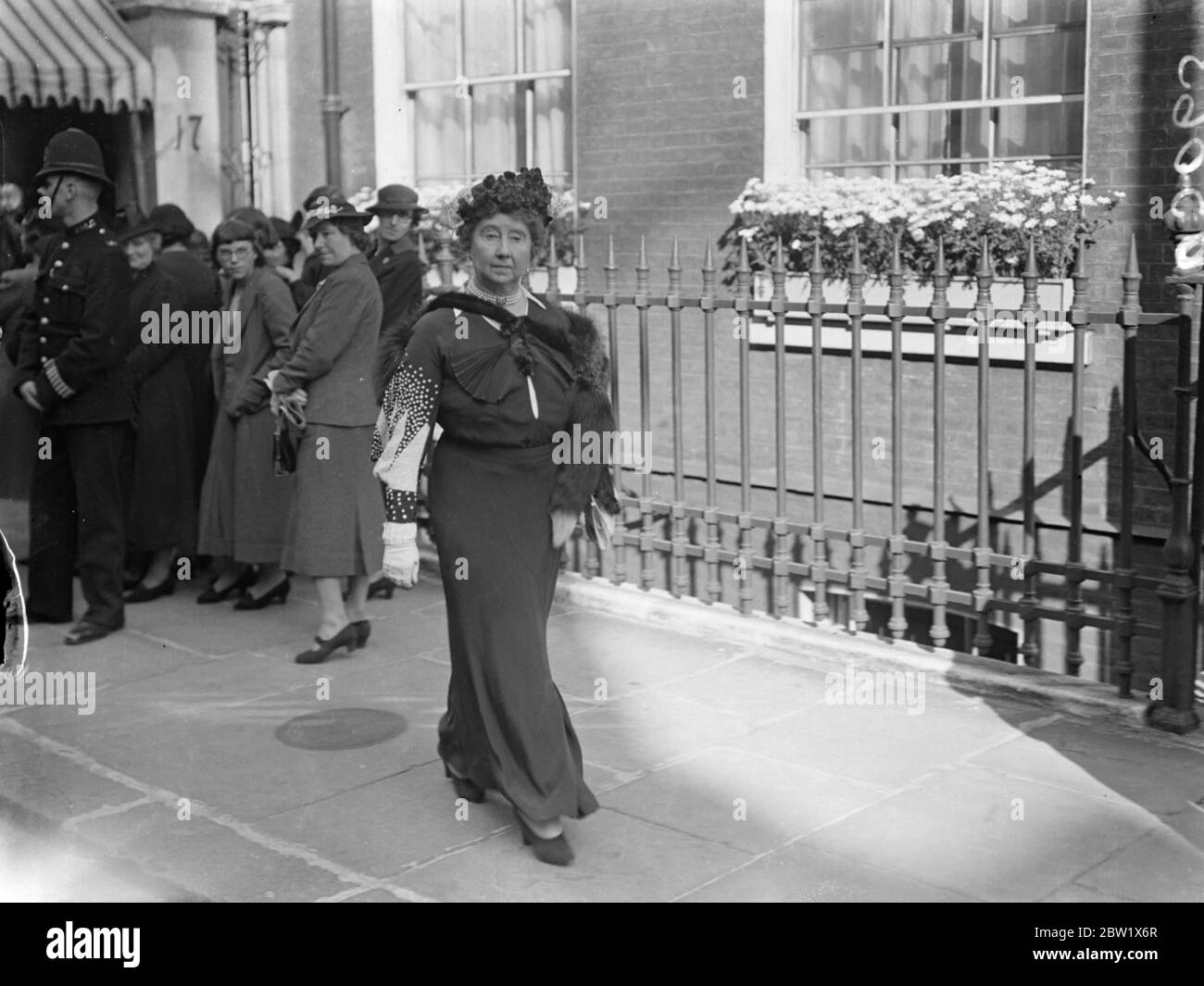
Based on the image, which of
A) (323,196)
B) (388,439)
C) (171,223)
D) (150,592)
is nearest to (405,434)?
(388,439)

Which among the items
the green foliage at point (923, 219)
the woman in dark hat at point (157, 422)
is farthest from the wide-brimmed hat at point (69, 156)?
the green foliage at point (923, 219)

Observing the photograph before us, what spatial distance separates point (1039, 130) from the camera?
8828mm

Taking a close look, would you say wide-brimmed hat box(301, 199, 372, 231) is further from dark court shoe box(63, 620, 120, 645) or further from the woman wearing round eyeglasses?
dark court shoe box(63, 620, 120, 645)

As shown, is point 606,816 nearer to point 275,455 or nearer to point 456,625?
point 456,625

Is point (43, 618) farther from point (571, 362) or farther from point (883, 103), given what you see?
point (883, 103)

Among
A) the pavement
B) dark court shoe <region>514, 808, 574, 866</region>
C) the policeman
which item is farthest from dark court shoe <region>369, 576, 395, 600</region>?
dark court shoe <region>514, 808, 574, 866</region>

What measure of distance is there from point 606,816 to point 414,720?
1.39m

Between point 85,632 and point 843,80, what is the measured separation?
18.6 feet

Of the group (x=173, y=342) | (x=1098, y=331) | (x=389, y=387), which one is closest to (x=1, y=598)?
(x=389, y=387)

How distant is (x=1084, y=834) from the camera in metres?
5.04

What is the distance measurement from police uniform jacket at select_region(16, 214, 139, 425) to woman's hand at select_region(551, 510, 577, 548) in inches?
136

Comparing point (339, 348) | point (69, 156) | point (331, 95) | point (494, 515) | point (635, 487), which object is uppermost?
point (331, 95)

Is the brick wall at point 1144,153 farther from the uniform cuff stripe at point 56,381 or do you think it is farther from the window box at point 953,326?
the uniform cuff stripe at point 56,381

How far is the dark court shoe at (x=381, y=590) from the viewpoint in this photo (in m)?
8.41
